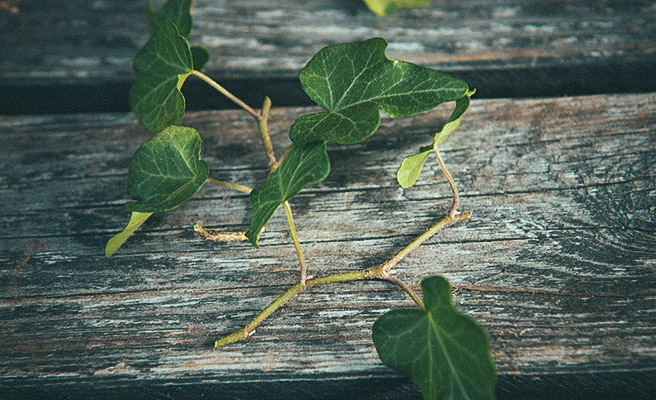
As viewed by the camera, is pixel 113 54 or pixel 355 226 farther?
pixel 113 54

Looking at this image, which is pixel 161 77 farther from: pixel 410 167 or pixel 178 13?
pixel 410 167

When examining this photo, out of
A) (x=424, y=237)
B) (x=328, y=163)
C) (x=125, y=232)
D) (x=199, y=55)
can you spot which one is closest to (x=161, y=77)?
(x=199, y=55)

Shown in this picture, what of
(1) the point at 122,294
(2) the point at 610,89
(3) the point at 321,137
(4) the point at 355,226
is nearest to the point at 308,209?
(4) the point at 355,226

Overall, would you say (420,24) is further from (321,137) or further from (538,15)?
(321,137)

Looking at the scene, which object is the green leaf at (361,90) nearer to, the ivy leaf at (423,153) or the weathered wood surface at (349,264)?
the ivy leaf at (423,153)

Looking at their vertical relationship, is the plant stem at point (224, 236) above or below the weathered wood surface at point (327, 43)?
below

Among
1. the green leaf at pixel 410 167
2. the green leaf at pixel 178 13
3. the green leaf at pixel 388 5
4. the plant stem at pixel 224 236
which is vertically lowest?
the plant stem at pixel 224 236

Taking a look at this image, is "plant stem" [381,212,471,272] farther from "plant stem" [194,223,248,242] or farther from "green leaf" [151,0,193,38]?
"green leaf" [151,0,193,38]

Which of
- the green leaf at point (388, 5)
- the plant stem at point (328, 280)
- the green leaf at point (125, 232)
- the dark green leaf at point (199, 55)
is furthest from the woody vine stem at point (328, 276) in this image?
the green leaf at point (388, 5)
